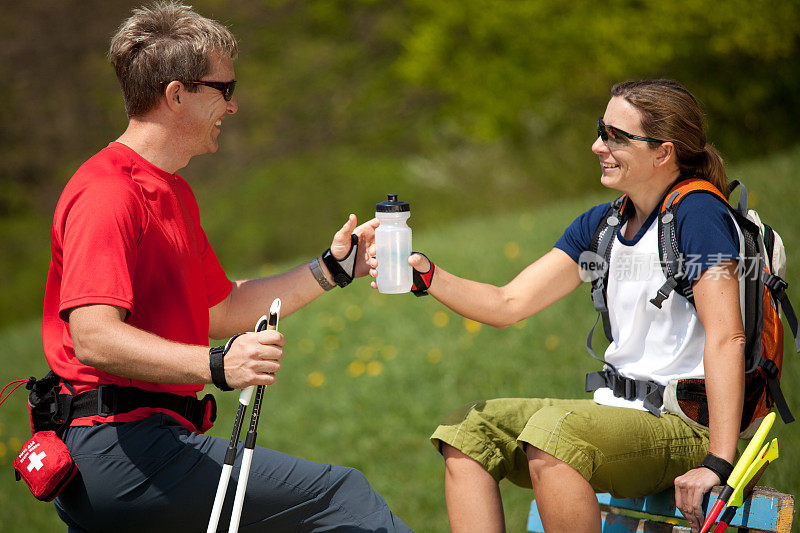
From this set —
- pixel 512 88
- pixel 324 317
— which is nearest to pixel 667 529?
pixel 324 317

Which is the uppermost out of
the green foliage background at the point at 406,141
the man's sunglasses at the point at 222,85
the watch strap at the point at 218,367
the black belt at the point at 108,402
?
the green foliage background at the point at 406,141

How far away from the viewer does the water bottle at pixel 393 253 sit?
3.08m

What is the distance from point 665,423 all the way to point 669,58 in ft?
39.3

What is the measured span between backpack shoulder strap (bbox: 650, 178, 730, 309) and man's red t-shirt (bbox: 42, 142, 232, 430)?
1.57 m

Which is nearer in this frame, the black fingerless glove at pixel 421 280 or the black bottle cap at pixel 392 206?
the black bottle cap at pixel 392 206

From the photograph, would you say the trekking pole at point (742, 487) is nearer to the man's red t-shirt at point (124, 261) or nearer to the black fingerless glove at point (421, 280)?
the black fingerless glove at point (421, 280)

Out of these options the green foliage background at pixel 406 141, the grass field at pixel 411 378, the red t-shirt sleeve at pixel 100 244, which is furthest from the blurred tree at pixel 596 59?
the red t-shirt sleeve at pixel 100 244

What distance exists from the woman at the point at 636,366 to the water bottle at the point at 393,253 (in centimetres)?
7

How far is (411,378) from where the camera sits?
625cm

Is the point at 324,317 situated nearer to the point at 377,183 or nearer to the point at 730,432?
the point at 730,432

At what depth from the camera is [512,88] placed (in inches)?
626

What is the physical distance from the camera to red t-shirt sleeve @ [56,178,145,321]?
2340 mm

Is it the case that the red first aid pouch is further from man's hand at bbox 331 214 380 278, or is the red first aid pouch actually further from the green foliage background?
the green foliage background

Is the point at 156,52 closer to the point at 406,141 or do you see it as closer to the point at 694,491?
the point at 694,491
